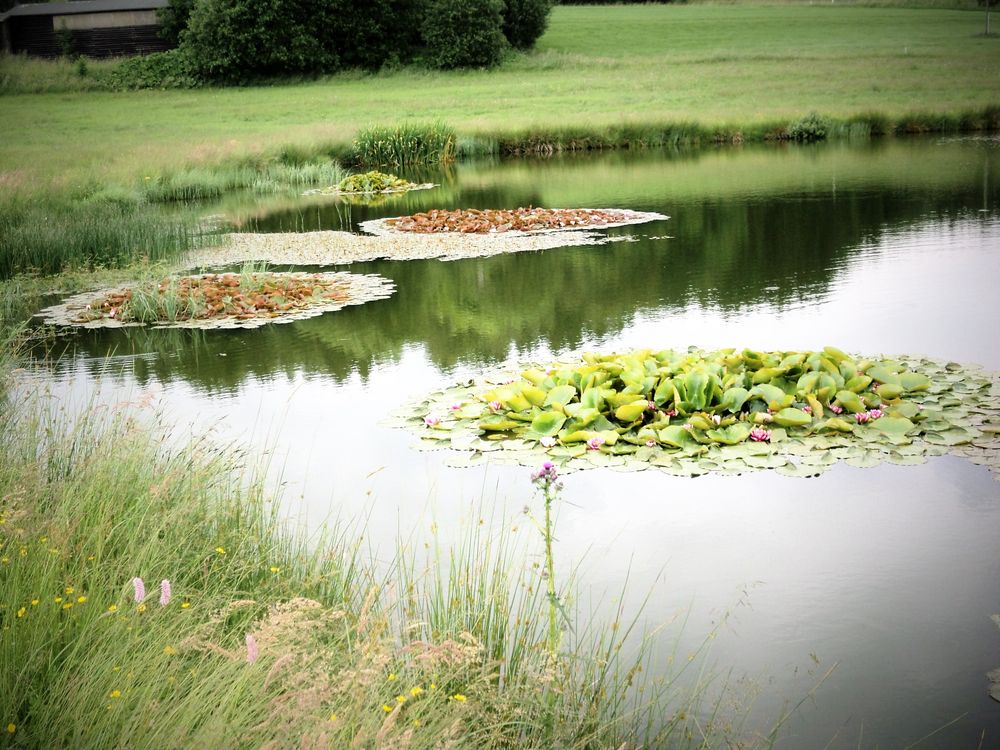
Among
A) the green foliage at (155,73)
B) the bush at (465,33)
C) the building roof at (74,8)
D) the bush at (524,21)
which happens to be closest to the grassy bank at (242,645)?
the green foliage at (155,73)

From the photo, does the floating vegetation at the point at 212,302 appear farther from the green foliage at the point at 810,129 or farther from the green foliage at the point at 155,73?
the green foliage at the point at 155,73

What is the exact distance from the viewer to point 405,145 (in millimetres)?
26797

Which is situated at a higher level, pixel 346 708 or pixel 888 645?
pixel 346 708

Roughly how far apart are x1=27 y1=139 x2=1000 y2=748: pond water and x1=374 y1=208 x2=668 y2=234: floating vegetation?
0.71m

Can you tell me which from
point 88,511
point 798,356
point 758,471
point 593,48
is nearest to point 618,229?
point 798,356

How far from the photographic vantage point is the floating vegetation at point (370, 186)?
71.9 feet

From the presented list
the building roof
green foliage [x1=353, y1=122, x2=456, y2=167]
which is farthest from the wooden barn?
green foliage [x1=353, y1=122, x2=456, y2=167]

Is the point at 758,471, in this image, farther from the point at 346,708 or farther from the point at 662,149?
the point at 662,149

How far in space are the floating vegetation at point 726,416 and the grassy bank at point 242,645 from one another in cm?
157

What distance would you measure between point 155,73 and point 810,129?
92.7ft

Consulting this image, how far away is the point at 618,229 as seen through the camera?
1468 cm

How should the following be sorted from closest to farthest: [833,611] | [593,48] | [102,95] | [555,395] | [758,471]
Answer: [833,611] → [758,471] → [555,395] → [102,95] → [593,48]

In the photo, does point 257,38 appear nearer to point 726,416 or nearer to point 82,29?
point 82,29

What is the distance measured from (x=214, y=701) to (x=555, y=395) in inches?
163
